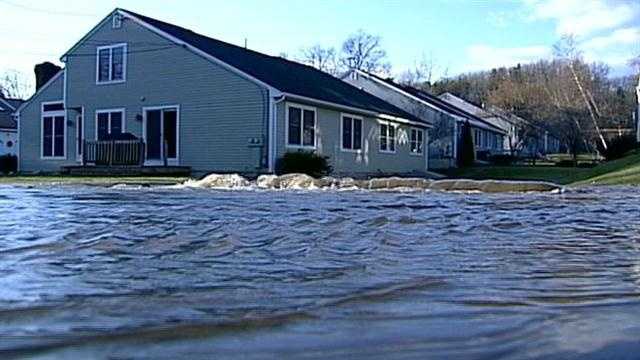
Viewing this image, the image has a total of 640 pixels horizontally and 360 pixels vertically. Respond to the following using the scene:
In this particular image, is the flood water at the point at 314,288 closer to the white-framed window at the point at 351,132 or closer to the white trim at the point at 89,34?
the white-framed window at the point at 351,132

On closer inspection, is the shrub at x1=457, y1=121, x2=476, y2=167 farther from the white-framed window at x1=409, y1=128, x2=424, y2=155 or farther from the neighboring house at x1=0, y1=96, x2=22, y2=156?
the neighboring house at x1=0, y1=96, x2=22, y2=156

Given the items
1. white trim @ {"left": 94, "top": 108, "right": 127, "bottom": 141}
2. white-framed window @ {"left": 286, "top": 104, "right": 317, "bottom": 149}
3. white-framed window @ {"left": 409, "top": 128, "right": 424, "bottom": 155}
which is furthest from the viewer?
white-framed window @ {"left": 409, "top": 128, "right": 424, "bottom": 155}

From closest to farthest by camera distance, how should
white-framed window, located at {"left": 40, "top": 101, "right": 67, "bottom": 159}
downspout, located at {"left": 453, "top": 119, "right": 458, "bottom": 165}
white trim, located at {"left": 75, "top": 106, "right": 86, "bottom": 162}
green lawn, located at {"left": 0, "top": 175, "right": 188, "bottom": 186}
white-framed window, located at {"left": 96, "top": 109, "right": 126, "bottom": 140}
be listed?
green lawn, located at {"left": 0, "top": 175, "right": 188, "bottom": 186} → white-framed window, located at {"left": 96, "top": 109, "right": 126, "bottom": 140} → white trim, located at {"left": 75, "top": 106, "right": 86, "bottom": 162} → white-framed window, located at {"left": 40, "top": 101, "right": 67, "bottom": 159} → downspout, located at {"left": 453, "top": 119, "right": 458, "bottom": 165}

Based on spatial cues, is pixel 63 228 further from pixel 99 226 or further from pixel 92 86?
pixel 92 86

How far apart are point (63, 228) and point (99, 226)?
0.93ft

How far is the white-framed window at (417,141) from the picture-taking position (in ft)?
98.6

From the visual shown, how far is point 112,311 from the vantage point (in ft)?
9.80

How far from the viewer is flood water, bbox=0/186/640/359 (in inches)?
101

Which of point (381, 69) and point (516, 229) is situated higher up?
point (381, 69)

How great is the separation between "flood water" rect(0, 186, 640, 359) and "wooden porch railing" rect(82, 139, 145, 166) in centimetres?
1434

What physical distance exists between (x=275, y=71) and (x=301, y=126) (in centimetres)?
266

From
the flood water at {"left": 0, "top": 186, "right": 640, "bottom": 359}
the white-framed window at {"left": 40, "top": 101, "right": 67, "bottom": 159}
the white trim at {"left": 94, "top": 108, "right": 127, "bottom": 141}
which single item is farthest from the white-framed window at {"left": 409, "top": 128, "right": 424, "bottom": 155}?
the flood water at {"left": 0, "top": 186, "right": 640, "bottom": 359}

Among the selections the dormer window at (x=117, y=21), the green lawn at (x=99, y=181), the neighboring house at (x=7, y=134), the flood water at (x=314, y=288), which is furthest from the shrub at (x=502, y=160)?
the flood water at (x=314, y=288)

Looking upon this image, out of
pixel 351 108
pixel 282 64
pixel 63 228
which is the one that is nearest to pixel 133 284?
Answer: pixel 63 228
